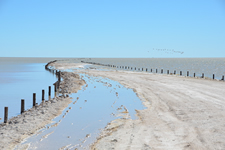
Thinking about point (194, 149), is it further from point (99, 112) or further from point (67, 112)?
point (67, 112)

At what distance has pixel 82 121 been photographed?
1587 cm

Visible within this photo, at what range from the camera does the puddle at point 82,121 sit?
11879 mm

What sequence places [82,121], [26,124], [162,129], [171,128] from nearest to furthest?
[162,129] → [171,128] → [26,124] → [82,121]

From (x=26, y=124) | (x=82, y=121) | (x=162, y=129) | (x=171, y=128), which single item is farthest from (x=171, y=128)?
(x=26, y=124)

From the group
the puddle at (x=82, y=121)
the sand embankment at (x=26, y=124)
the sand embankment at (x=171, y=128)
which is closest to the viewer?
the sand embankment at (x=171, y=128)

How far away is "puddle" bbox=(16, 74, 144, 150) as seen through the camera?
11.9 m

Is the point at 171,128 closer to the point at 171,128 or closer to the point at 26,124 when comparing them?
the point at 171,128

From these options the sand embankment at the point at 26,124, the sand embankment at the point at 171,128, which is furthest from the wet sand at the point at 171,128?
the sand embankment at the point at 26,124

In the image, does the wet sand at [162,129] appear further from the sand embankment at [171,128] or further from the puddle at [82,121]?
the puddle at [82,121]

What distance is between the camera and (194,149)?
10102 millimetres

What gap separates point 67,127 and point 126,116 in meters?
3.98

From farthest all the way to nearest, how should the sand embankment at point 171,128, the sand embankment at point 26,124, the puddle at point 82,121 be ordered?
the sand embankment at point 26,124 → the puddle at point 82,121 → the sand embankment at point 171,128

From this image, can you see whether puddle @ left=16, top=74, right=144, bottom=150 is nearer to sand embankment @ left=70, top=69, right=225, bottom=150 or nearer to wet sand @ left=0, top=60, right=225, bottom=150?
wet sand @ left=0, top=60, right=225, bottom=150

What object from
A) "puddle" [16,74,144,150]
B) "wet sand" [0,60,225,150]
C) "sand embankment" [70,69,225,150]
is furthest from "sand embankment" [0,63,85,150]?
"sand embankment" [70,69,225,150]
